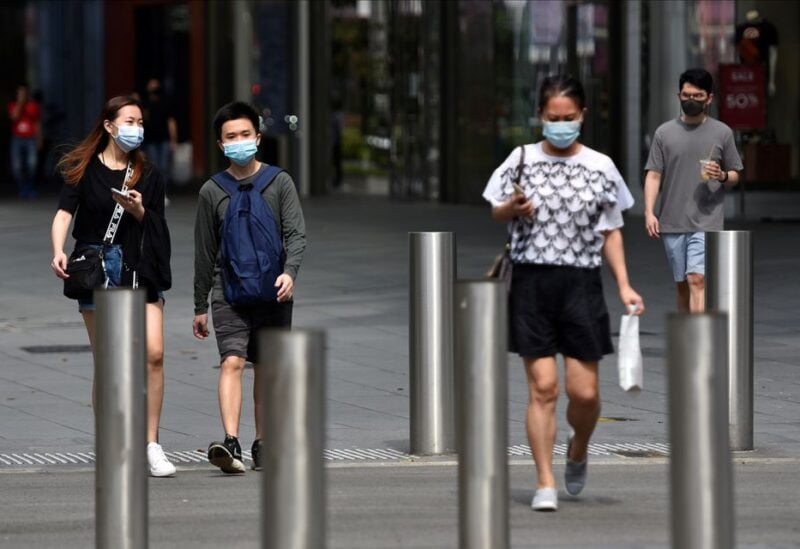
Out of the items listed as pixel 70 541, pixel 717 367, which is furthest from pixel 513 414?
pixel 717 367

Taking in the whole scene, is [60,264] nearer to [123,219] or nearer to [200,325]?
[123,219]

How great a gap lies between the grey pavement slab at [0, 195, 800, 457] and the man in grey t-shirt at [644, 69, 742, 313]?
0.70 meters

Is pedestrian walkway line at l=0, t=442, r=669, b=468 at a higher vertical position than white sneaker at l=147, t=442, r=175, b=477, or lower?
lower

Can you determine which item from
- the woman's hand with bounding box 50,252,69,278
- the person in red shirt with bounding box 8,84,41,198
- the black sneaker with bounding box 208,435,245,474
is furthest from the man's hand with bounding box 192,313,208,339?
the person in red shirt with bounding box 8,84,41,198

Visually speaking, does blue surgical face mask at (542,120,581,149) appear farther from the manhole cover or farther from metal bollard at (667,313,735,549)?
the manhole cover

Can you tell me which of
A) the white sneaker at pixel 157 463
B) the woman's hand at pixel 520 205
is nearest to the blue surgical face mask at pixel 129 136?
the white sneaker at pixel 157 463

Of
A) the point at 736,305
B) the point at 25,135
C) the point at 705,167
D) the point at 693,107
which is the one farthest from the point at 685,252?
the point at 25,135

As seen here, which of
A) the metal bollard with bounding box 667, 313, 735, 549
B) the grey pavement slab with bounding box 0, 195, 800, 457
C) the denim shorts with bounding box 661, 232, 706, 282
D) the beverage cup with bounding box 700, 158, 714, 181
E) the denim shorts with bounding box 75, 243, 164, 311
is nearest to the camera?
the metal bollard with bounding box 667, 313, 735, 549

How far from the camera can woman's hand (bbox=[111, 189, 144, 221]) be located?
779 centimetres

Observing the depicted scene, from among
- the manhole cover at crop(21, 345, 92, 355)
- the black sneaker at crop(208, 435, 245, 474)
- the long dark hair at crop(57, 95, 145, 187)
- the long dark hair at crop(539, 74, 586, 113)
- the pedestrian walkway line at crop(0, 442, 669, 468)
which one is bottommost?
the manhole cover at crop(21, 345, 92, 355)

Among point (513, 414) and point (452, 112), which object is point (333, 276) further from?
point (452, 112)

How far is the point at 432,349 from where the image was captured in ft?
27.7

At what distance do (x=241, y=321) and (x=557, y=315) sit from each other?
5.32 feet

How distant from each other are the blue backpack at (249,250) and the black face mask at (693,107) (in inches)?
119
